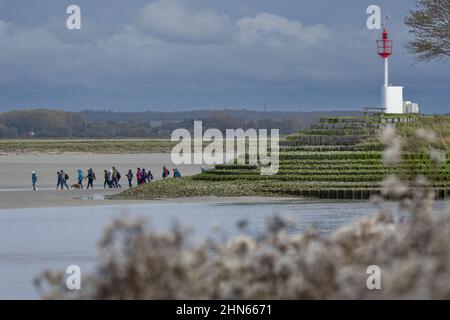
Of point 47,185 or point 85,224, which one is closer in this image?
point 85,224

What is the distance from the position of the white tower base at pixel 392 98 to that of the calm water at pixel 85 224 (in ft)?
47.4

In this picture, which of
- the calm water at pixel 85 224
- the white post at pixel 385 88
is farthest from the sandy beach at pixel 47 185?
the white post at pixel 385 88

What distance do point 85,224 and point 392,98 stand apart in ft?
92.7

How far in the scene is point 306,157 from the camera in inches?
2312

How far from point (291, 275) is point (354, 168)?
1801 inches

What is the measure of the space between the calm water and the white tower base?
14.4m

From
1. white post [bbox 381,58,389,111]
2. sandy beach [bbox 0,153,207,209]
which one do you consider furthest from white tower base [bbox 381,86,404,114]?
sandy beach [bbox 0,153,207,209]

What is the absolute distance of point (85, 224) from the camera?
39562 millimetres

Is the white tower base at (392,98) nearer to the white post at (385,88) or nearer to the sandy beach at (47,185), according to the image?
the white post at (385,88)

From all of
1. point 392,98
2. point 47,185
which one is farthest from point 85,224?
point 47,185

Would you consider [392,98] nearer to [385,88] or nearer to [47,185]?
[385,88]

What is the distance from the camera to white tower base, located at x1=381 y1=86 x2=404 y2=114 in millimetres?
63938

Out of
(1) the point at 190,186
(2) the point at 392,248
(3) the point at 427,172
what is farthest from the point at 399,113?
(2) the point at 392,248

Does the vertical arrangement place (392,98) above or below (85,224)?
above
